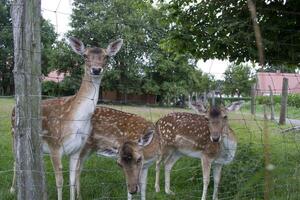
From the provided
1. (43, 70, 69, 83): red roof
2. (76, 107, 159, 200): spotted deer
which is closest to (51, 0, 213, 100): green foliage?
(43, 70, 69, 83): red roof

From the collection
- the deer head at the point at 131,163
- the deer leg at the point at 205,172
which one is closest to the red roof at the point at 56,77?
the deer head at the point at 131,163

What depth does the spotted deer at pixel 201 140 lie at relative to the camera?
21.1 ft

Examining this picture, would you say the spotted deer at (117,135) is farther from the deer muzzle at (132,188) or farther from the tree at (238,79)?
the tree at (238,79)

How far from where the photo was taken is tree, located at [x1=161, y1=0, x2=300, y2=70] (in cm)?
710

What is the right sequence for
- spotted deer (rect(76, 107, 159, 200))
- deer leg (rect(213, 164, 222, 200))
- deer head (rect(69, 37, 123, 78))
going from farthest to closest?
1. deer leg (rect(213, 164, 222, 200))
2. spotted deer (rect(76, 107, 159, 200))
3. deer head (rect(69, 37, 123, 78))

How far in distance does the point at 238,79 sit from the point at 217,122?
20.7ft

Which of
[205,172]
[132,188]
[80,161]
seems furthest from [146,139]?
[205,172]

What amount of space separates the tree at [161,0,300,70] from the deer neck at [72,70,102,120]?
2.31m

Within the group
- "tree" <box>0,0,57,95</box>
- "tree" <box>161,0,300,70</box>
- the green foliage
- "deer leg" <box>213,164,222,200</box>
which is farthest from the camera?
"tree" <box>0,0,57,95</box>

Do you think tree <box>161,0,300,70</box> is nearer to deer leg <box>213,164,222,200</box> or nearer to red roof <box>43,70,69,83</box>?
deer leg <box>213,164,222,200</box>

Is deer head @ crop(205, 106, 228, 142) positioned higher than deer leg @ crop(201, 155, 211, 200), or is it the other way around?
deer head @ crop(205, 106, 228, 142)

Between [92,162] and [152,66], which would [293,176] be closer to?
[92,162]

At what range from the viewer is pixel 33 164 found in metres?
3.69

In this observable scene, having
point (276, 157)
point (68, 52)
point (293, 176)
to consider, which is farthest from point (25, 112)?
point (68, 52)
